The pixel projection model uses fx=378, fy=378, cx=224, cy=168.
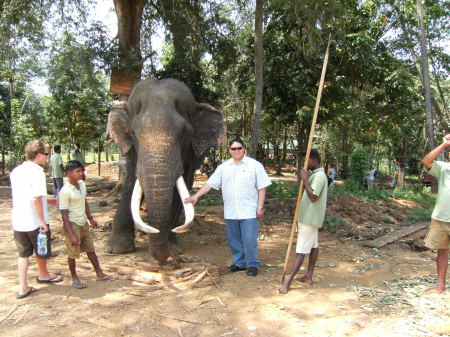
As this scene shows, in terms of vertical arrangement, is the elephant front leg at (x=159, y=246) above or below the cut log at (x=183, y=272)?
above

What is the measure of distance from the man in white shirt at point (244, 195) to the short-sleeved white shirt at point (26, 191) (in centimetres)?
192

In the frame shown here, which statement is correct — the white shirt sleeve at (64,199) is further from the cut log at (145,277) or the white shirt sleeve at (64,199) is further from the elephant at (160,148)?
the cut log at (145,277)

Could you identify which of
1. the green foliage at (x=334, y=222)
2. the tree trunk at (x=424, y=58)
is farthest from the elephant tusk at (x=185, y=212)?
the tree trunk at (x=424, y=58)

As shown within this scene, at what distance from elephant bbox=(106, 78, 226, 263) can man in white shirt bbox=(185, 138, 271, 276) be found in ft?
2.04

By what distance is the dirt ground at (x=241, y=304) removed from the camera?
359 cm

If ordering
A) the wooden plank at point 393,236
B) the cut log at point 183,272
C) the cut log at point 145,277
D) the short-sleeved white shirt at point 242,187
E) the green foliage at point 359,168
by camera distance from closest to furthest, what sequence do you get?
the cut log at point 145,277 → the cut log at point 183,272 → the short-sleeved white shirt at point 242,187 → the wooden plank at point 393,236 → the green foliage at point 359,168

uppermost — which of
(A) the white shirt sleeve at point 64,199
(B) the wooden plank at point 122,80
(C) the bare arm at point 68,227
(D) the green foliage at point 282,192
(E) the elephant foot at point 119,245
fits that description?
(B) the wooden plank at point 122,80

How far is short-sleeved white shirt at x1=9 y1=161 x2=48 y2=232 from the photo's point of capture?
4.28 metres

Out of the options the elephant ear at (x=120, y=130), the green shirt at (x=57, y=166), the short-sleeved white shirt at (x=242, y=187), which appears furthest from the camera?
the green shirt at (x=57, y=166)

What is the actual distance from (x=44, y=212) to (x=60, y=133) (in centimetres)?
1924

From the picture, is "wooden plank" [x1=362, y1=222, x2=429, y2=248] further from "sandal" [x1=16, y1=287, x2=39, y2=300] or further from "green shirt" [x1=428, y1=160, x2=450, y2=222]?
"sandal" [x1=16, y1=287, x2=39, y2=300]

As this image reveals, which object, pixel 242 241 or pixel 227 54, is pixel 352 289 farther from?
pixel 227 54

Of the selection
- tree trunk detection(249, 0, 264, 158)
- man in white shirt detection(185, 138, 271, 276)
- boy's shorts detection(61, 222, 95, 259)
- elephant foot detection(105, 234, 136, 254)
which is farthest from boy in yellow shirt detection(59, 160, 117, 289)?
tree trunk detection(249, 0, 264, 158)

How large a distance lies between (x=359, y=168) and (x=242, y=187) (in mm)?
10307
